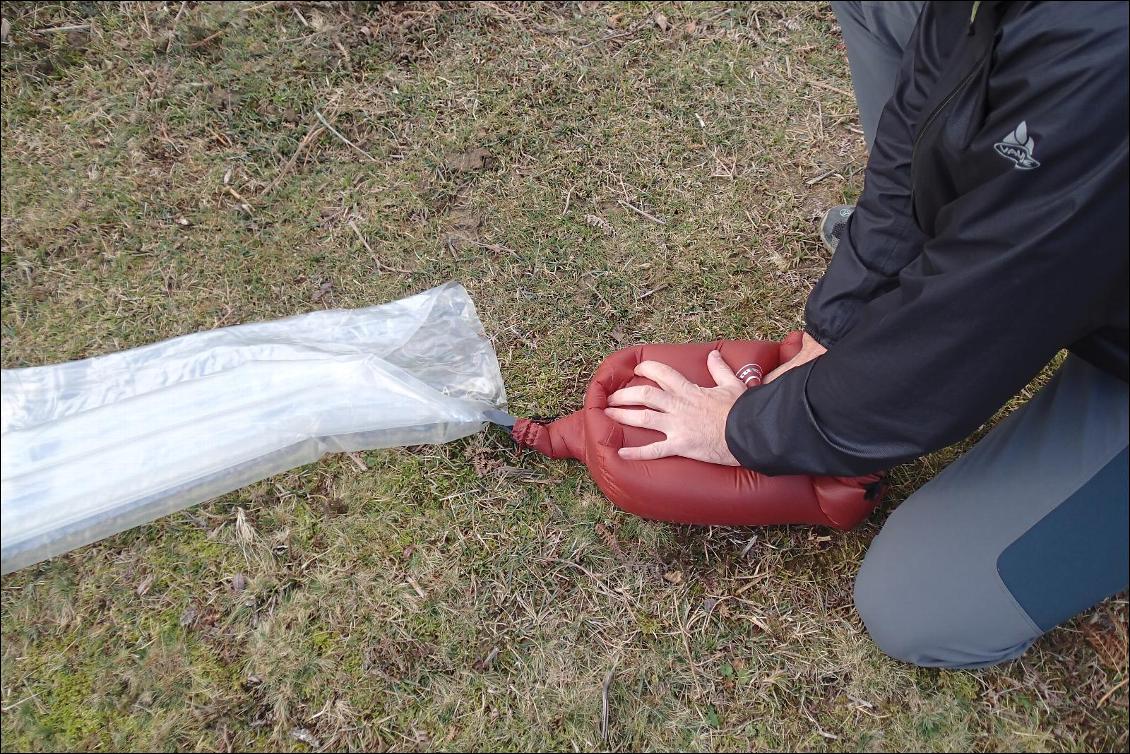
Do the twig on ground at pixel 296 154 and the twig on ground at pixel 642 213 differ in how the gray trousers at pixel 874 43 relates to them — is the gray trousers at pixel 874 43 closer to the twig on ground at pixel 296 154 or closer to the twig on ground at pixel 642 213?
the twig on ground at pixel 642 213

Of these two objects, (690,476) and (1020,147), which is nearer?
(1020,147)

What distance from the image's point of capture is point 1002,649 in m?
1.57

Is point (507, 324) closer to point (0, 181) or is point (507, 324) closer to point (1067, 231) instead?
point (1067, 231)

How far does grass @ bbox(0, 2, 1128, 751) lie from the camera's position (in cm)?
167

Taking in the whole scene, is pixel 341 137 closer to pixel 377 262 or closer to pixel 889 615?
pixel 377 262

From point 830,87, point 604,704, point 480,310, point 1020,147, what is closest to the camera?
point 1020,147

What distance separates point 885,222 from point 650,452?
0.70 meters

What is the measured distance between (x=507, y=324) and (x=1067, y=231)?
4.37 ft

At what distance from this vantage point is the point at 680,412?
163 cm

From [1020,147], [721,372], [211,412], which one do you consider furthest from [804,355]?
[211,412]

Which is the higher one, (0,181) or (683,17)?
(683,17)

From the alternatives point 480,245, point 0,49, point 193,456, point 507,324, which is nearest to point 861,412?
point 507,324

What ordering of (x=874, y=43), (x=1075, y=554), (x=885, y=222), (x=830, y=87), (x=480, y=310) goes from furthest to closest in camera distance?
(x=830, y=87) → (x=480, y=310) → (x=874, y=43) → (x=885, y=222) → (x=1075, y=554)

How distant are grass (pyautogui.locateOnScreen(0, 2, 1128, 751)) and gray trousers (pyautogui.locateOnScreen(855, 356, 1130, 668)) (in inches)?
6.9
